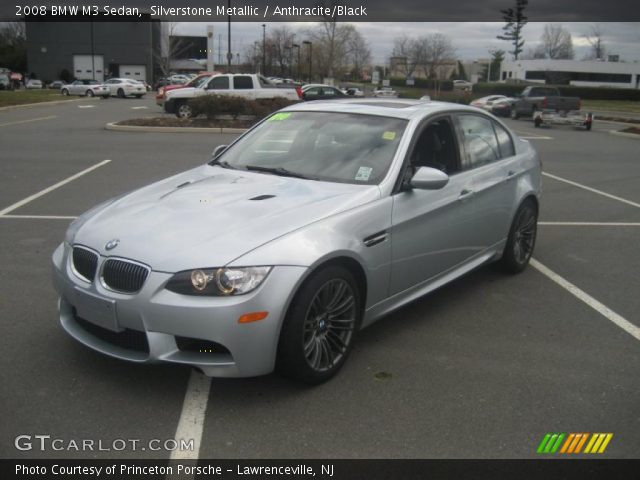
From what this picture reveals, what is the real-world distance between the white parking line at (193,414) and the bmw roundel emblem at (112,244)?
91 centimetres

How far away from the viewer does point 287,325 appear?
136 inches

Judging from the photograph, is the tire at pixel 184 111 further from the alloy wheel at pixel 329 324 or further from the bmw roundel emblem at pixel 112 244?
the alloy wheel at pixel 329 324

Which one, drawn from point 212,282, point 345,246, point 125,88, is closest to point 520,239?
point 345,246

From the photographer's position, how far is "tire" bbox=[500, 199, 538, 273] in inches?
229

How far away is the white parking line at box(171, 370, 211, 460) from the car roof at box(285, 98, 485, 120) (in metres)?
2.41

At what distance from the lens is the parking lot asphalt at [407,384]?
10.6 ft

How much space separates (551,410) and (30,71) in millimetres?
88561

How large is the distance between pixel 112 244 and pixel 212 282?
2.28 feet

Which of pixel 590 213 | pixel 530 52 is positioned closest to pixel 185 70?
pixel 530 52

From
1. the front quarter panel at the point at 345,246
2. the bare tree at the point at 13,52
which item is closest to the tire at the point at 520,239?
the front quarter panel at the point at 345,246

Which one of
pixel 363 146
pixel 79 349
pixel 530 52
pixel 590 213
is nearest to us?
pixel 79 349

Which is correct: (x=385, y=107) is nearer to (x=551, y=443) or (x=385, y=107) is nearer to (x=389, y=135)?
(x=389, y=135)
